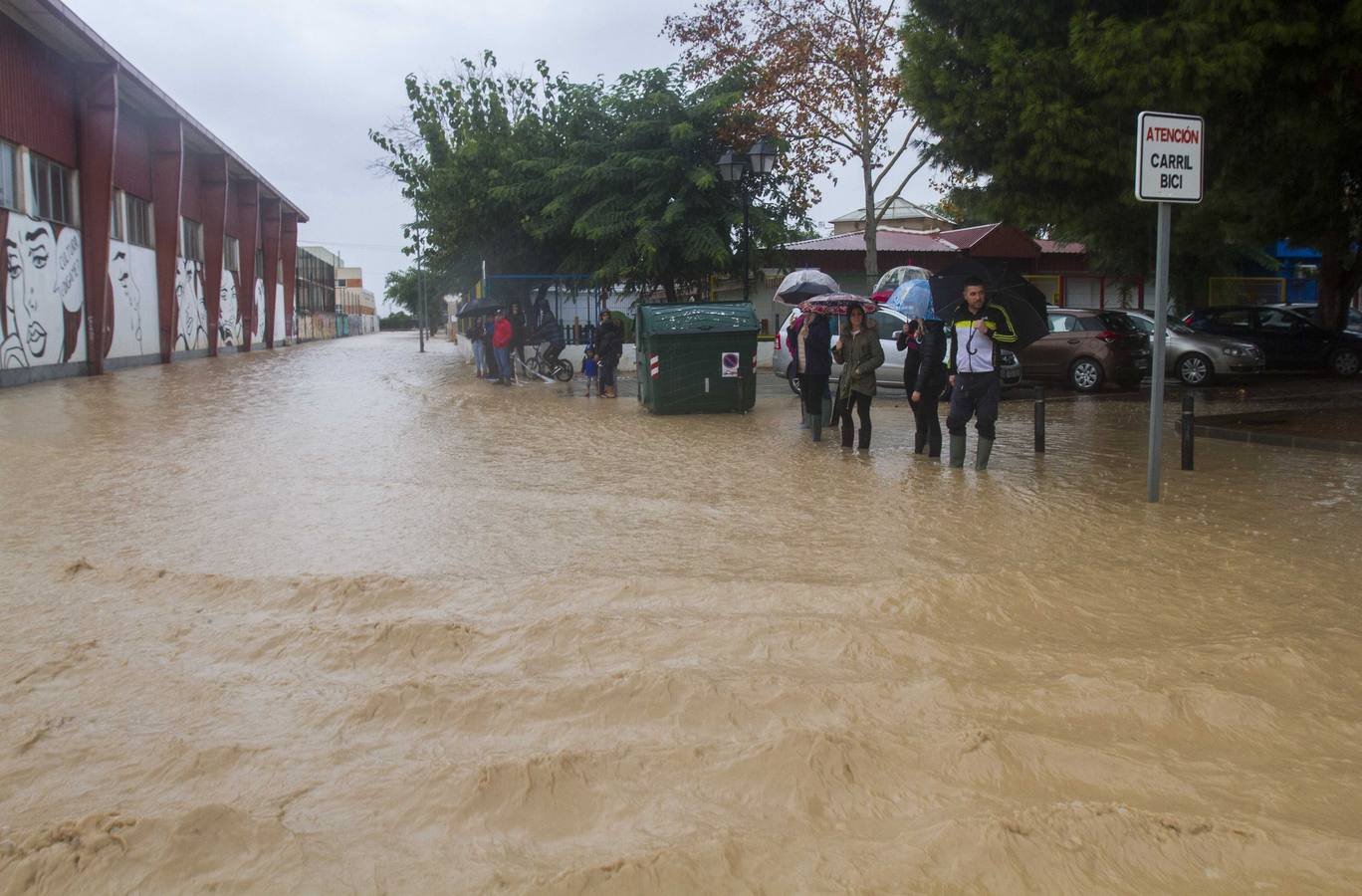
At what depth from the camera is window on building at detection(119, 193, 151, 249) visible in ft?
98.9

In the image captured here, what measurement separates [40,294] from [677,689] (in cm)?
2247

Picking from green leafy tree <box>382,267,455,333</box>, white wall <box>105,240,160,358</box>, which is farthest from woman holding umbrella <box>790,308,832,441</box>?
green leafy tree <box>382,267,455,333</box>

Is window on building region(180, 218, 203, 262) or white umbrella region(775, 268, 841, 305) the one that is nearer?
white umbrella region(775, 268, 841, 305)

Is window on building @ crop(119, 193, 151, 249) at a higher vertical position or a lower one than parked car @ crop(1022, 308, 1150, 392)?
higher

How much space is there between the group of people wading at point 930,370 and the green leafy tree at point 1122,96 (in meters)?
2.94

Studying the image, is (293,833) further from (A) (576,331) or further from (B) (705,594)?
(A) (576,331)

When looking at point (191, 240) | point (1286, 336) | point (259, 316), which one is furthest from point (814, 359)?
point (259, 316)

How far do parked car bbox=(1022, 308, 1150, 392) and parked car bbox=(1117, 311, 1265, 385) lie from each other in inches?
39.6

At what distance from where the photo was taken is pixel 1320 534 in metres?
8.00

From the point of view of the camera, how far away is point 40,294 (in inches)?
911

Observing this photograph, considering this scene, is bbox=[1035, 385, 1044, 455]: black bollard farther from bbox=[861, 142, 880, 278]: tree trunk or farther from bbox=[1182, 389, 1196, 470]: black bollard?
bbox=[861, 142, 880, 278]: tree trunk

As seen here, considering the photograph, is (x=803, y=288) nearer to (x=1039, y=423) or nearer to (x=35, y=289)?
(x=1039, y=423)

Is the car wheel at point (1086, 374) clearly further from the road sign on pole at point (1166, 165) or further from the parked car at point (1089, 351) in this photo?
the road sign on pole at point (1166, 165)

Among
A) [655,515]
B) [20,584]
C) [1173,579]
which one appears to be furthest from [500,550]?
[1173,579]
